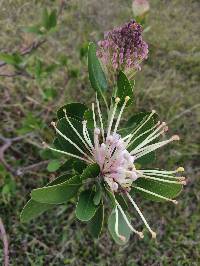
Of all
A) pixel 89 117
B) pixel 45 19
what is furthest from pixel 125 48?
pixel 45 19

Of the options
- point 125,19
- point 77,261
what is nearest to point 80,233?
→ point 77,261

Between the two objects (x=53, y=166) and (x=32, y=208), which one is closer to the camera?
(x=32, y=208)

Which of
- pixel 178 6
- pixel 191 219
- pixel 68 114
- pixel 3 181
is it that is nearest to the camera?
pixel 68 114

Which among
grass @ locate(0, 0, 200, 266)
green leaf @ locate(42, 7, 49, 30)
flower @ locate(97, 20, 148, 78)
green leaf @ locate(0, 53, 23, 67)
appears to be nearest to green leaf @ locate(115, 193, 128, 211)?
flower @ locate(97, 20, 148, 78)

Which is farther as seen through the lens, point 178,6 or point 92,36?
point 178,6

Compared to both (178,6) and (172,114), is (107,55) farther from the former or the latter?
(178,6)

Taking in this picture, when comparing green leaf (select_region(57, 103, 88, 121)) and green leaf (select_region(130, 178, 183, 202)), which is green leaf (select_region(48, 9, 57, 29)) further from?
green leaf (select_region(130, 178, 183, 202))

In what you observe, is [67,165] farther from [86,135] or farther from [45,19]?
[45,19]
